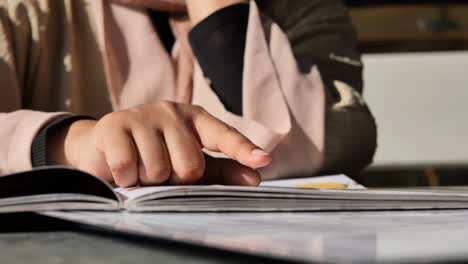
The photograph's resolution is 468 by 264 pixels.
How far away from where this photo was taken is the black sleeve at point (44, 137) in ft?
2.05

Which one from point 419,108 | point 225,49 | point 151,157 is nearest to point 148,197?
point 151,157

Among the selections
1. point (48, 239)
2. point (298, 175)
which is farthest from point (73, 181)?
point (298, 175)

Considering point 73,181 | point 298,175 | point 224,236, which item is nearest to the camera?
point 224,236

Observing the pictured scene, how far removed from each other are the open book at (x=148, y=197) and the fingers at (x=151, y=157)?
0.04 m

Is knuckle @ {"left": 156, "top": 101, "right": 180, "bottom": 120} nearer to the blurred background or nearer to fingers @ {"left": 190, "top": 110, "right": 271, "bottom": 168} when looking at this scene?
fingers @ {"left": 190, "top": 110, "right": 271, "bottom": 168}

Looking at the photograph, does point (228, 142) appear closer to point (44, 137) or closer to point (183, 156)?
point (183, 156)

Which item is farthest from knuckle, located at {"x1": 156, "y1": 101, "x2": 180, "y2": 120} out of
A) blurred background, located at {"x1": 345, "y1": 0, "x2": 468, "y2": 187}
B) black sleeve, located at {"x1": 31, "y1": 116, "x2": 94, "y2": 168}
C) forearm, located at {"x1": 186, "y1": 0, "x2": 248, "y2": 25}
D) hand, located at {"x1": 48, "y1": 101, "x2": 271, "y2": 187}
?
blurred background, located at {"x1": 345, "y1": 0, "x2": 468, "y2": 187}

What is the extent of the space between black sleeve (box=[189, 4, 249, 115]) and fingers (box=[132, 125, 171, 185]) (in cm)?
44

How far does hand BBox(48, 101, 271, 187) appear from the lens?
1.62 ft

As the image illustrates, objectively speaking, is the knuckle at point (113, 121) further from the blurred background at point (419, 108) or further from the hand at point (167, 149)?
the blurred background at point (419, 108)

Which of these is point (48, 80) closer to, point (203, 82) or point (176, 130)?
point (203, 82)

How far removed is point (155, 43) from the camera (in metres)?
1.03

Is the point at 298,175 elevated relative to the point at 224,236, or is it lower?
lower

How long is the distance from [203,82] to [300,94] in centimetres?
12
